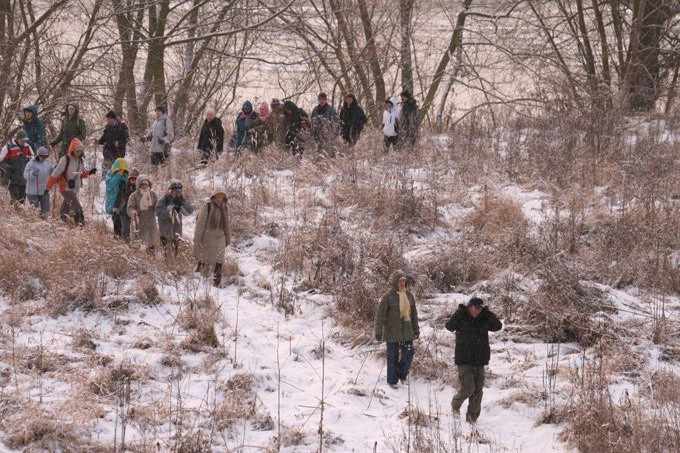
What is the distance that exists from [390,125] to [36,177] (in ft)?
19.9

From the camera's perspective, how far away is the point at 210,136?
1531 centimetres

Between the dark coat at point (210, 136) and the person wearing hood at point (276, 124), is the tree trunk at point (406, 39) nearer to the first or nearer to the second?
the person wearing hood at point (276, 124)

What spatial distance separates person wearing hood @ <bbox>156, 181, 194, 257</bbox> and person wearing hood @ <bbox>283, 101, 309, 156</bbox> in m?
4.68

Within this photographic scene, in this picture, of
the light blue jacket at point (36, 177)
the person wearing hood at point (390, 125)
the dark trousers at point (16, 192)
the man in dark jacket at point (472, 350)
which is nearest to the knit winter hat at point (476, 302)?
the man in dark jacket at point (472, 350)

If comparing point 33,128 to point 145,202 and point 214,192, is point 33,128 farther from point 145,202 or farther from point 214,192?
point 214,192

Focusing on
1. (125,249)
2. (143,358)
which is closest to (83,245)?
(125,249)

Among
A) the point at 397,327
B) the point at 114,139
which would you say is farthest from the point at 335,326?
the point at 114,139

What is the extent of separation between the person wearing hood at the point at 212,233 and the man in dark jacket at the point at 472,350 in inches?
144

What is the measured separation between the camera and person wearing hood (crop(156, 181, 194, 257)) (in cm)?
1060

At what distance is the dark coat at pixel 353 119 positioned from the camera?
15.2 m

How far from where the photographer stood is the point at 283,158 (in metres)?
14.6

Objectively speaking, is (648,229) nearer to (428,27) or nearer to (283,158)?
(283,158)

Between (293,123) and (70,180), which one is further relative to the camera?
(293,123)

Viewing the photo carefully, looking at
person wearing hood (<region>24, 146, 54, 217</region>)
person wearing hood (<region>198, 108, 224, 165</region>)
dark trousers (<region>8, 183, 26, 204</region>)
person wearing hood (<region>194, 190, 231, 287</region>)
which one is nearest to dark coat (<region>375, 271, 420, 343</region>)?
person wearing hood (<region>194, 190, 231, 287</region>)
